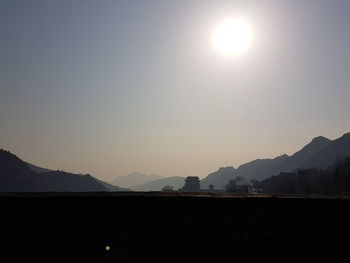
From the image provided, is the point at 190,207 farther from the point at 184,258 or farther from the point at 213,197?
the point at 184,258

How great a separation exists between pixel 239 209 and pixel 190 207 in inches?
48.6

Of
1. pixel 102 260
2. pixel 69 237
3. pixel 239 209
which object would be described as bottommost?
pixel 102 260

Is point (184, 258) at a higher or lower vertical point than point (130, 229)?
lower

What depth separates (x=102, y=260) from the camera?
853 cm

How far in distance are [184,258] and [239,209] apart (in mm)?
1828

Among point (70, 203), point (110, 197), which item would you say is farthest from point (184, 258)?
point (70, 203)

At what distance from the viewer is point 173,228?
8680 mm

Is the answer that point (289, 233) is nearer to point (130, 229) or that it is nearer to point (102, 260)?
point (130, 229)

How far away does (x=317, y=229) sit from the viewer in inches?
345

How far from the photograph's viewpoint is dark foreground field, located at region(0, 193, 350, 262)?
8562 millimetres

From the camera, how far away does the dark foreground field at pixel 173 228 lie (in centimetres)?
856

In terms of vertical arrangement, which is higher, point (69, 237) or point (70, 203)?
point (70, 203)

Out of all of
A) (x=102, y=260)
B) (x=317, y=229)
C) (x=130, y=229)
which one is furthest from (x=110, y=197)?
(x=317, y=229)

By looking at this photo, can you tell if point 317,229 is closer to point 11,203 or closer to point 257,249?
point 257,249
